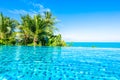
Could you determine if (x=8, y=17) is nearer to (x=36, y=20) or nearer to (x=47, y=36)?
(x=36, y=20)

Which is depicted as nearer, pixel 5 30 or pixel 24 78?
pixel 24 78

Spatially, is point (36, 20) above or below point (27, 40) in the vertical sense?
above

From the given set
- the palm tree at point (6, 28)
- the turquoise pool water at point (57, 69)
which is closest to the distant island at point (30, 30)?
the palm tree at point (6, 28)

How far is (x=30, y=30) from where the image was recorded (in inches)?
1016

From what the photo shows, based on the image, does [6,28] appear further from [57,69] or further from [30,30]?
[57,69]

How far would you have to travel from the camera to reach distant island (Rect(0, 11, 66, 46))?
25656 mm

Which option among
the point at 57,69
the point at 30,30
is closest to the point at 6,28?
the point at 30,30

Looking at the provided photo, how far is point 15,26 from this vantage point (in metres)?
26.5

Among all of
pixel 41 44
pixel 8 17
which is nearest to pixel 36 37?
pixel 41 44

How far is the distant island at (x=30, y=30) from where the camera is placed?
25.7 metres

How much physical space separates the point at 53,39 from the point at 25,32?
4194 millimetres

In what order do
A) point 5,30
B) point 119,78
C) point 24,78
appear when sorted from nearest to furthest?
point 24,78
point 119,78
point 5,30

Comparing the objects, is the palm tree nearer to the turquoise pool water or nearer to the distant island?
the distant island

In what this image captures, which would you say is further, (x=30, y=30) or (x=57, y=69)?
(x=30, y=30)
